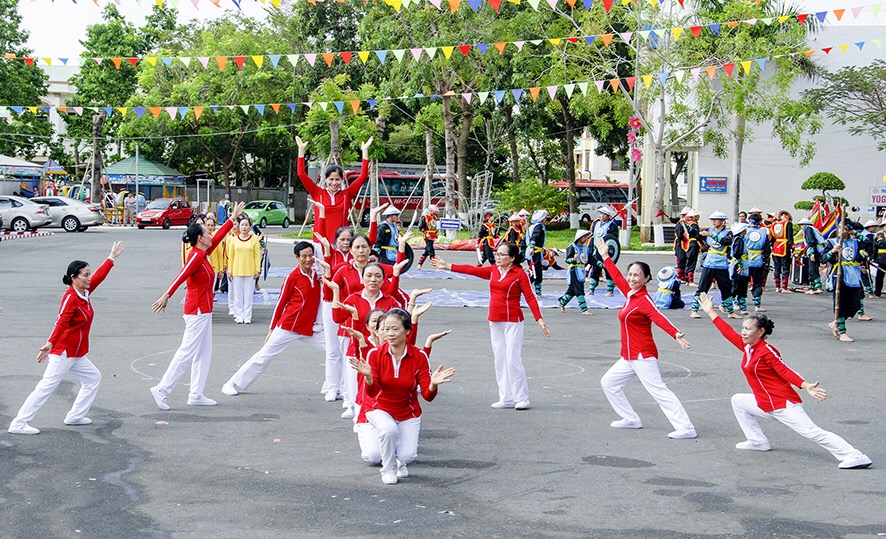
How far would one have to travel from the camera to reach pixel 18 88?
50.0 m

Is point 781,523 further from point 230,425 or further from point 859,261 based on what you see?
point 859,261

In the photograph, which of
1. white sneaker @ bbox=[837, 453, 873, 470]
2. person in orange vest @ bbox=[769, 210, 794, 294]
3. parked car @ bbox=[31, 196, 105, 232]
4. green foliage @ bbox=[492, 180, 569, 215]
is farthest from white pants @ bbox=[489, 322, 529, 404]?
parked car @ bbox=[31, 196, 105, 232]

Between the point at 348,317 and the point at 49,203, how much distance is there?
38005 millimetres

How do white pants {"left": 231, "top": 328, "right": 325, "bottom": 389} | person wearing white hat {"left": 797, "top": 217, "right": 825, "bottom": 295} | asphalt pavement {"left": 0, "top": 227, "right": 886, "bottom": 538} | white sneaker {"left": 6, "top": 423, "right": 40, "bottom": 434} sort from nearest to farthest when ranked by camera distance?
asphalt pavement {"left": 0, "top": 227, "right": 886, "bottom": 538} < white sneaker {"left": 6, "top": 423, "right": 40, "bottom": 434} < white pants {"left": 231, "top": 328, "right": 325, "bottom": 389} < person wearing white hat {"left": 797, "top": 217, "right": 825, "bottom": 295}

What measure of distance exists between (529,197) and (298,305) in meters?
32.4

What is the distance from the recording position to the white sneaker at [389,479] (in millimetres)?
6949

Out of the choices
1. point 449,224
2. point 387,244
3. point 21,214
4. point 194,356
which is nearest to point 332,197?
point 194,356

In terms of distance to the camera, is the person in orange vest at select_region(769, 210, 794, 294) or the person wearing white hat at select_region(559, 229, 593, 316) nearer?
the person wearing white hat at select_region(559, 229, 593, 316)

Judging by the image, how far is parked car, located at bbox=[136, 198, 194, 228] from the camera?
1933 inches

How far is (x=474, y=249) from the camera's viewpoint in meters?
34.2

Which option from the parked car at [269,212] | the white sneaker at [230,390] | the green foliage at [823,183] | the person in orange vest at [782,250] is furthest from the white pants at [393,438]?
the parked car at [269,212]

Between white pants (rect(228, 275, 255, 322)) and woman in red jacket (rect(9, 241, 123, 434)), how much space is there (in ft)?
22.8

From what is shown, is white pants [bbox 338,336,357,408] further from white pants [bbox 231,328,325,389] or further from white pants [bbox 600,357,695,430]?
white pants [bbox 600,357,695,430]

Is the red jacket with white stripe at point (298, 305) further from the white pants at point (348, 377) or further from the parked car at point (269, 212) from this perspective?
the parked car at point (269, 212)
